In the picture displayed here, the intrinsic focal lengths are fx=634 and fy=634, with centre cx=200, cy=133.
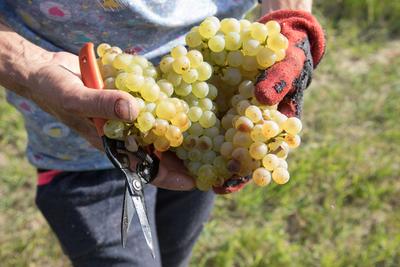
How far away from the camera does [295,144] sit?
1202 mm

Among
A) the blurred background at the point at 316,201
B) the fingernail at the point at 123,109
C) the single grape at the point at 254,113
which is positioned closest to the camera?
the fingernail at the point at 123,109

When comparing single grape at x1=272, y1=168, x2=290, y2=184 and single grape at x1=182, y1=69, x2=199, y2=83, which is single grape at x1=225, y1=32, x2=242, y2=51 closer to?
single grape at x1=182, y1=69, x2=199, y2=83

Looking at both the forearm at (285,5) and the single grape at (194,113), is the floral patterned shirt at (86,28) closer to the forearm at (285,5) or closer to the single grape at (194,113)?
the forearm at (285,5)

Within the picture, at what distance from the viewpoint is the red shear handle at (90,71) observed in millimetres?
1122

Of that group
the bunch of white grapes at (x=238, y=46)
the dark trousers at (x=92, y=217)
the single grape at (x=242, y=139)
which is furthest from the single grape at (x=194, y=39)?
the dark trousers at (x=92, y=217)

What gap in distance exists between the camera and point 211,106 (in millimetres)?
1232

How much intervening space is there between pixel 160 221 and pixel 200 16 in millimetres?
652

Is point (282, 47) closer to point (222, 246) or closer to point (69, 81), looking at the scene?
point (69, 81)

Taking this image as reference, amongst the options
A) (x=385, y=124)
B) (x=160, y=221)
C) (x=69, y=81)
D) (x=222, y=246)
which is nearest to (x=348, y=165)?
(x=385, y=124)

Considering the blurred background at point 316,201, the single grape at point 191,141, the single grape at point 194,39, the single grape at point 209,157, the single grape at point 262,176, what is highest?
the single grape at point 194,39

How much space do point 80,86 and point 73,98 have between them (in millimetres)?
30

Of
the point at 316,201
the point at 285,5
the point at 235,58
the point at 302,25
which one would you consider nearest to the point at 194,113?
the point at 235,58

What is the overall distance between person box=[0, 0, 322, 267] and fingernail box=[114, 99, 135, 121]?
12 centimetres

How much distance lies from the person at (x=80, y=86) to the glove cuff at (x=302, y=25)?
0.12ft
